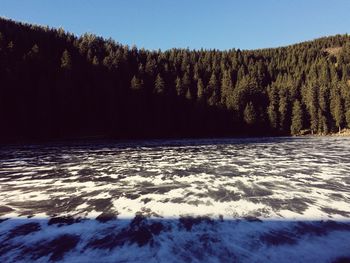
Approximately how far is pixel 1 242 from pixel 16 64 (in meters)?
62.9

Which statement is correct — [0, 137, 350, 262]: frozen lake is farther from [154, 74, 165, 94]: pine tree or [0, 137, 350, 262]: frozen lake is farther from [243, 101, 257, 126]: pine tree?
[154, 74, 165, 94]: pine tree

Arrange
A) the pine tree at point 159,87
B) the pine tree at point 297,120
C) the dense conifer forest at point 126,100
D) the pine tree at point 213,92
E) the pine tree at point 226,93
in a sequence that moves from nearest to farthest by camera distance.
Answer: the dense conifer forest at point 126,100 → the pine tree at point 297,120 → the pine tree at point 159,87 → the pine tree at point 213,92 → the pine tree at point 226,93

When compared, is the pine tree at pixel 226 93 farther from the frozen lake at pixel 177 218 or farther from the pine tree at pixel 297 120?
the frozen lake at pixel 177 218

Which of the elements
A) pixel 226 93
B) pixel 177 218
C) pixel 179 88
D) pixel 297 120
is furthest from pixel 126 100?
pixel 177 218

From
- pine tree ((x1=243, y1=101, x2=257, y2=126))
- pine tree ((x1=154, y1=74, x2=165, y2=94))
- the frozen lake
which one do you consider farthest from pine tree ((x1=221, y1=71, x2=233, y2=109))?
the frozen lake

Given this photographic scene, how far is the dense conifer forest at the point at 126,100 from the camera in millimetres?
56781

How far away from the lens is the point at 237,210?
8875mm

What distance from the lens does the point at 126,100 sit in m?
70.6

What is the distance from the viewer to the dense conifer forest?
56781 mm

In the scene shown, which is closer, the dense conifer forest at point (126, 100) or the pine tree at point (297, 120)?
the dense conifer forest at point (126, 100)

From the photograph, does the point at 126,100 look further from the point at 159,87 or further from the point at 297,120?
the point at 297,120

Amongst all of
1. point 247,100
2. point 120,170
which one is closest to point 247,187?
point 120,170

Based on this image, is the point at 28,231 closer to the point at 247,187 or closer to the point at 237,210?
the point at 237,210

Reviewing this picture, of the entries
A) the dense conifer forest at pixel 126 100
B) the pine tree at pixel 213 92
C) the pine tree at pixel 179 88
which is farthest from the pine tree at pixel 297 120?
the pine tree at pixel 179 88
